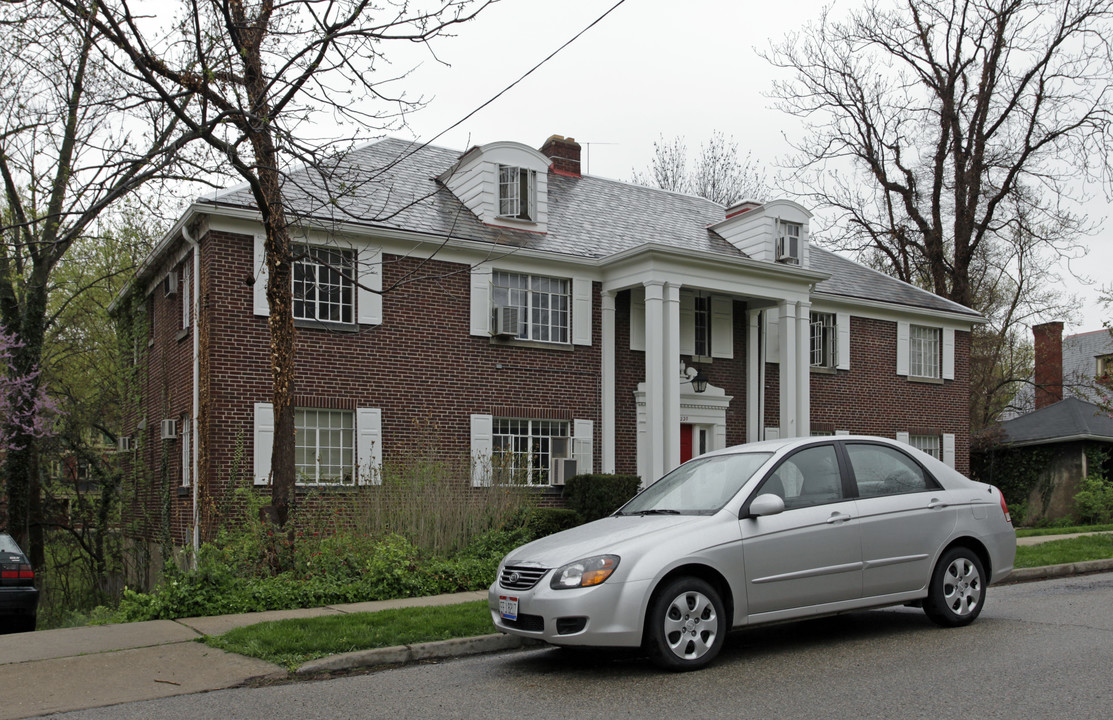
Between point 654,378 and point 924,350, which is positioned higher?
point 924,350

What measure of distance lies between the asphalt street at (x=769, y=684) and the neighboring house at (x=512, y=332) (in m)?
6.87

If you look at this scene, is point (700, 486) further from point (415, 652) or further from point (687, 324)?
point (687, 324)

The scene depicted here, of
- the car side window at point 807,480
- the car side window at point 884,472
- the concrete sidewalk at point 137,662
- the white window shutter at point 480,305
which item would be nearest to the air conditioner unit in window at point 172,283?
the white window shutter at point 480,305

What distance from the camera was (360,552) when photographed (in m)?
11.6

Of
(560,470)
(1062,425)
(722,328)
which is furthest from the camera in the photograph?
(1062,425)

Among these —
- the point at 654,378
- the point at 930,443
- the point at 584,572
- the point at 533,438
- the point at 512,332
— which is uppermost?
the point at 512,332

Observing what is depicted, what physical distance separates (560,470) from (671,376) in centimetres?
271

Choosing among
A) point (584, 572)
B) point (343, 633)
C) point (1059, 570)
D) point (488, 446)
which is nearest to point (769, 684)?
point (584, 572)

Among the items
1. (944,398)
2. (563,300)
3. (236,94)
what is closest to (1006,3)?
(944,398)

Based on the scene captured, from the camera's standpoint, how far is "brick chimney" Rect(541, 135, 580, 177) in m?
23.0

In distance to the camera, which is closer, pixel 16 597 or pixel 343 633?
pixel 343 633

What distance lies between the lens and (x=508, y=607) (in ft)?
23.1

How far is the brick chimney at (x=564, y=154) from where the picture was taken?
23.0 metres

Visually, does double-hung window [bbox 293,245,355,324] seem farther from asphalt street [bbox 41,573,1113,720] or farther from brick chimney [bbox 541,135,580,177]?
asphalt street [bbox 41,573,1113,720]
